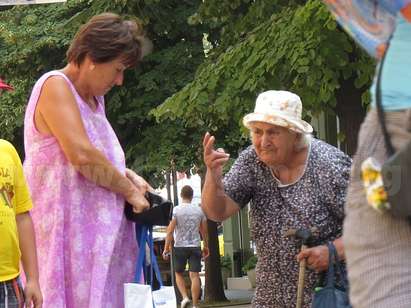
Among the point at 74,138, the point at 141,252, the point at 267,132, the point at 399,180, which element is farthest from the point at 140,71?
the point at 399,180

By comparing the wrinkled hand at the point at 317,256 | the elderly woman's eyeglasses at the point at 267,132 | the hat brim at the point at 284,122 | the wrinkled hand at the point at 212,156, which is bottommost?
the wrinkled hand at the point at 317,256

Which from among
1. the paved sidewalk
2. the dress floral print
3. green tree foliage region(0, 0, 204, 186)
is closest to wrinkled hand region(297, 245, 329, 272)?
the dress floral print

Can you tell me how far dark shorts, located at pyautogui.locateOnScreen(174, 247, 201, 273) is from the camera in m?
20.0

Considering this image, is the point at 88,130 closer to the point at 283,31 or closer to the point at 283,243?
the point at 283,243

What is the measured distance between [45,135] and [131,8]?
1160 centimetres

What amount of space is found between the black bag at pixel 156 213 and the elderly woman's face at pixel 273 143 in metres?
0.49

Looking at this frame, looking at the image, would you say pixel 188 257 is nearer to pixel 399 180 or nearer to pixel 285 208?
pixel 285 208

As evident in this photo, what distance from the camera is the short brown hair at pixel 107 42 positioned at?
4.95m

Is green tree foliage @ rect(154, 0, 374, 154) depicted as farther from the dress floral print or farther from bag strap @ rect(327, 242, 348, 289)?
bag strap @ rect(327, 242, 348, 289)

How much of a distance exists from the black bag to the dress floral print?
14.3 inches

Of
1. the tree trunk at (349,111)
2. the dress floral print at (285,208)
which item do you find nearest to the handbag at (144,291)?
the dress floral print at (285,208)

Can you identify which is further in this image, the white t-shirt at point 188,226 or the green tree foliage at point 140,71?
the white t-shirt at point 188,226

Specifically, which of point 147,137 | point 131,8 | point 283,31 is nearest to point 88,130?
point 283,31

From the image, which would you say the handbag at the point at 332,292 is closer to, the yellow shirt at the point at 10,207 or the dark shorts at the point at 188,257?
the yellow shirt at the point at 10,207
